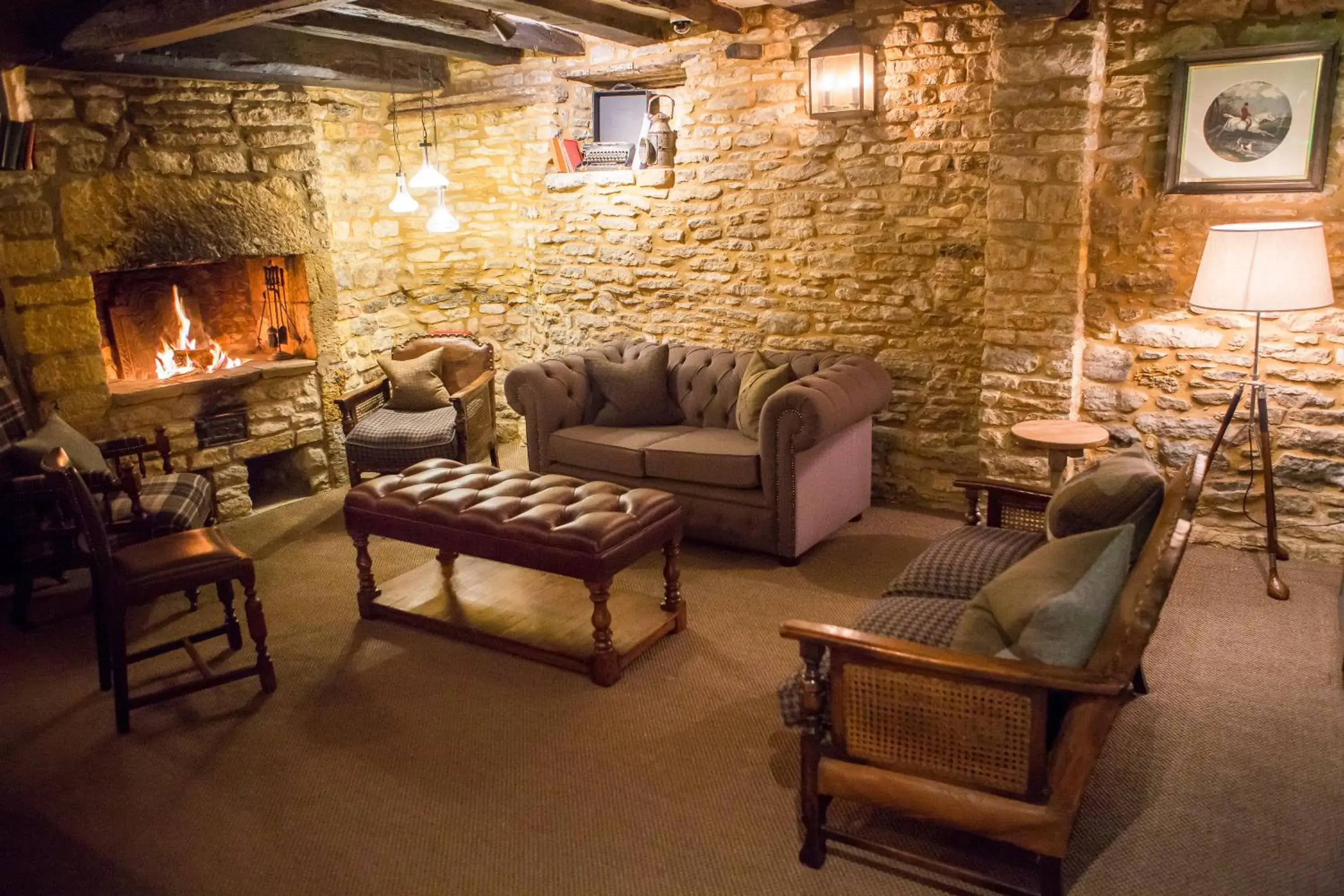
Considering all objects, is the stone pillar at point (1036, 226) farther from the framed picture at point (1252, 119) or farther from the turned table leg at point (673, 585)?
the turned table leg at point (673, 585)

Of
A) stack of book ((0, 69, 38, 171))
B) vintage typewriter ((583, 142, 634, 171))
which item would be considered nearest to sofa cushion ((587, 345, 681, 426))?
vintage typewriter ((583, 142, 634, 171))

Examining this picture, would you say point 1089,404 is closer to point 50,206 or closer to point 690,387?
point 690,387

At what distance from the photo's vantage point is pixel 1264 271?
11.9 ft

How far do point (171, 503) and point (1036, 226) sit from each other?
3855 mm

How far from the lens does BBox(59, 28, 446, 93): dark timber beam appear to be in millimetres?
4605

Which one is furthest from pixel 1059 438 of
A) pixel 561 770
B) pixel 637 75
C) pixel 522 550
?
pixel 637 75

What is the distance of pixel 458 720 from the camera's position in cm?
327

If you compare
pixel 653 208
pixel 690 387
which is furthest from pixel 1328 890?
pixel 653 208

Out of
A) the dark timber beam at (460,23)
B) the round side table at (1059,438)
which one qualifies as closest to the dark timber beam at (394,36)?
the dark timber beam at (460,23)

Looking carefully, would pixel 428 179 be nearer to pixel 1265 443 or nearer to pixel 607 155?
pixel 607 155

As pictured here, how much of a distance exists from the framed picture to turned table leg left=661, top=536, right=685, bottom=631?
8.58 feet

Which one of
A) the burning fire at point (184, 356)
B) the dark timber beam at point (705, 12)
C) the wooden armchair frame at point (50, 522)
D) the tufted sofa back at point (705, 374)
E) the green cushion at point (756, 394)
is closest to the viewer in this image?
the wooden armchair frame at point (50, 522)

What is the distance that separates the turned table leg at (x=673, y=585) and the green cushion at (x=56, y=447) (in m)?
2.31

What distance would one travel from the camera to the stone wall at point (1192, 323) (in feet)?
13.2
